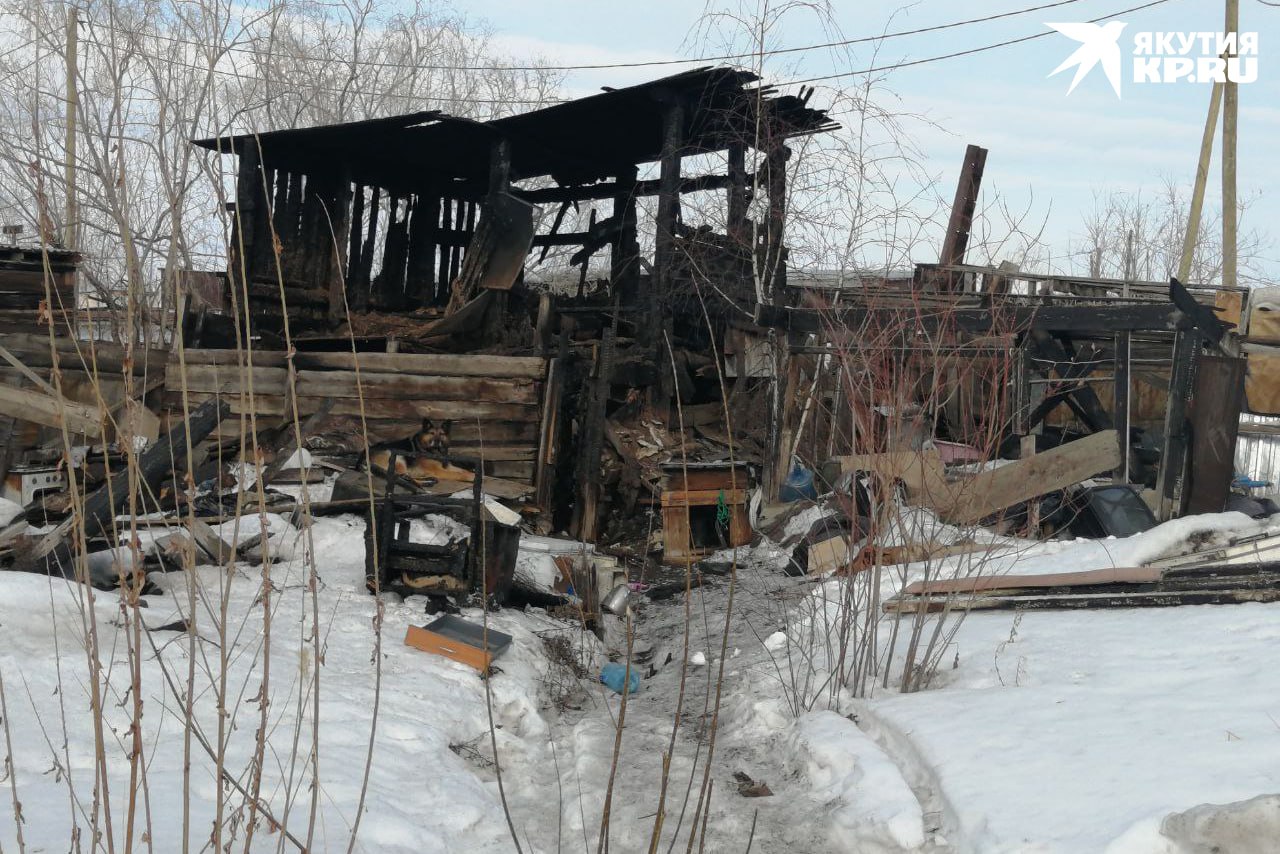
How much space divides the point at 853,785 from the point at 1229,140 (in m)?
20.2

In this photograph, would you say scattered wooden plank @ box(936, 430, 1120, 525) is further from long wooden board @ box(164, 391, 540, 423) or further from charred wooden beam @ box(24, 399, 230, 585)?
charred wooden beam @ box(24, 399, 230, 585)

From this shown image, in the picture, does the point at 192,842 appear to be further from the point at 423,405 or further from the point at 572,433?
the point at 572,433

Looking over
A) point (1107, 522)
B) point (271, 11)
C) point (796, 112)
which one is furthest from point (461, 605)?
point (271, 11)

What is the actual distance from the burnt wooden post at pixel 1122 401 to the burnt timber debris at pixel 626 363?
22 millimetres

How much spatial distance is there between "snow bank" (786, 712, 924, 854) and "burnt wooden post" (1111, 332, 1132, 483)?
6.15 metres

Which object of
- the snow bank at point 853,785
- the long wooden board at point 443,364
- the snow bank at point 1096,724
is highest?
the long wooden board at point 443,364

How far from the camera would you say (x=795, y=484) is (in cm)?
1202

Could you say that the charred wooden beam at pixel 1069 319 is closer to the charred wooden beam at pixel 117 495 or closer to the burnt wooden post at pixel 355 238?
the charred wooden beam at pixel 117 495

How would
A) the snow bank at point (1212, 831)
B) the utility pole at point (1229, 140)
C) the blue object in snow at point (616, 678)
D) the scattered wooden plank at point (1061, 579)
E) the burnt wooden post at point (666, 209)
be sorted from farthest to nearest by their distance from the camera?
1. the utility pole at point (1229, 140)
2. the burnt wooden post at point (666, 209)
3. the scattered wooden plank at point (1061, 579)
4. the blue object in snow at point (616, 678)
5. the snow bank at point (1212, 831)

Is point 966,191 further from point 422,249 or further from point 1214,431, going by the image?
point 422,249

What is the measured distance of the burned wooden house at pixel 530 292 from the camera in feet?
38.7

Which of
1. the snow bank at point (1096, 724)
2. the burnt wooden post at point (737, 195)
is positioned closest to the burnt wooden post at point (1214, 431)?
the snow bank at point (1096, 724)

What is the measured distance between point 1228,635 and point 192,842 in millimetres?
5463

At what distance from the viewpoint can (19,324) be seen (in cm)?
1357
